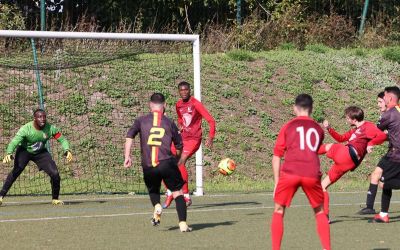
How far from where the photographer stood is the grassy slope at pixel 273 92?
22766 mm

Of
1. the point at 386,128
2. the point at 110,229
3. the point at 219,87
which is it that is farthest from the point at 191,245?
the point at 219,87

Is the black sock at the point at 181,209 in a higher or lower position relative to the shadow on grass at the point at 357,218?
higher

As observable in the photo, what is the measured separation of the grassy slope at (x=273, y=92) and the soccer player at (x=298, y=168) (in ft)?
38.0

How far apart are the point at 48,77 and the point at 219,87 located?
199 inches

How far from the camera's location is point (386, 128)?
12758mm

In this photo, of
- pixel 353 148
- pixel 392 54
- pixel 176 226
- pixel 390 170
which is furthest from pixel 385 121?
pixel 392 54

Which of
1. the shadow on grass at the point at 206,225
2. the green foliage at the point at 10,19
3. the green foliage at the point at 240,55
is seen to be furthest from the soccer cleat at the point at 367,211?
the green foliage at the point at 10,19

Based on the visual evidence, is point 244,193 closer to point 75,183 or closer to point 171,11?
point 75,183

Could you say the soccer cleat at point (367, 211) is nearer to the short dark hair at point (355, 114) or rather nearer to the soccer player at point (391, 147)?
the soccer player at point (391, 147)

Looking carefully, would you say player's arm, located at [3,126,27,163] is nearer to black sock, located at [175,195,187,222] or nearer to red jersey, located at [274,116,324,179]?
black sock, located at [175,195,187,222]

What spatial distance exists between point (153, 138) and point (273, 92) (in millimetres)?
14839

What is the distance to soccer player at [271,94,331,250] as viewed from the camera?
907cm

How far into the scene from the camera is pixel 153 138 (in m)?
11.4

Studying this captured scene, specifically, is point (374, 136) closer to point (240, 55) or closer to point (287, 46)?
point (240, 55)
